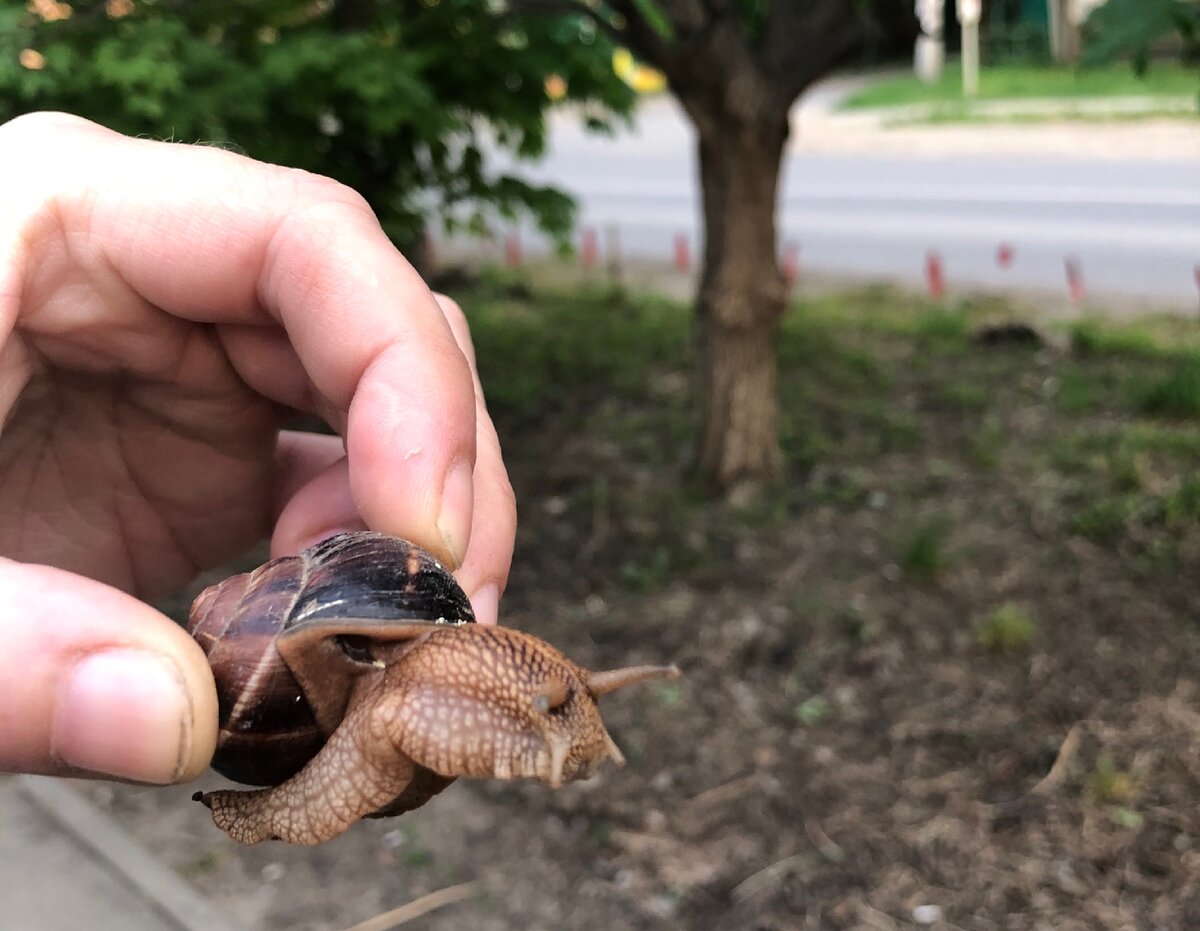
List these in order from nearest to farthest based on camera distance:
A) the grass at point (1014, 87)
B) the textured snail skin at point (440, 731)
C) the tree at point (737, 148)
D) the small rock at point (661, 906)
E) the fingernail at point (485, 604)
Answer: the textured snail skin at point (440, 731) → the fingernail at point (485, 604) → the small rock at point (661, 906) → the tree at point (737, 148) → the grass at point (1014, 87)

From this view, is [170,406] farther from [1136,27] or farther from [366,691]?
[1136,27]

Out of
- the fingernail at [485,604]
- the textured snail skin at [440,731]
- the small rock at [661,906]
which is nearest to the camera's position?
the textured snail skin at [440,731]

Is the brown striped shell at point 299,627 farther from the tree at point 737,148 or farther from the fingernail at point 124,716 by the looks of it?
the tree at point 737,148

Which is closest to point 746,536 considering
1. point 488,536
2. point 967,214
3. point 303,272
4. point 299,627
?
point 488,536

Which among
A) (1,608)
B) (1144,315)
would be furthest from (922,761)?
(1144,315)

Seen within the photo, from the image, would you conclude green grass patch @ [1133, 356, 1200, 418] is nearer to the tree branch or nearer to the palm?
the tree branch

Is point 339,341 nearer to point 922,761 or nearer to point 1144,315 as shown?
point 922,761

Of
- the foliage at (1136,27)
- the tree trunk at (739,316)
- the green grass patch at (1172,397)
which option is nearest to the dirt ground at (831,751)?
A: the tree trunk at (739,316)
